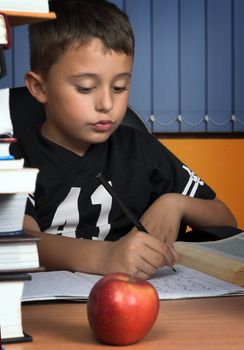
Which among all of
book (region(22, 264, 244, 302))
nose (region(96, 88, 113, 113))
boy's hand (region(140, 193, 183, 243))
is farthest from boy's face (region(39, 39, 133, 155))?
book (region(22, 264, 244, 302))

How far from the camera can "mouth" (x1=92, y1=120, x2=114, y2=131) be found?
1.54 m

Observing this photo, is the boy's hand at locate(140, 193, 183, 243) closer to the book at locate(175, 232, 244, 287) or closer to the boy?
the boy

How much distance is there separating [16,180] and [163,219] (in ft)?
2.74

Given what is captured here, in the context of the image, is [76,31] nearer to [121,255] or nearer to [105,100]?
[105,100]

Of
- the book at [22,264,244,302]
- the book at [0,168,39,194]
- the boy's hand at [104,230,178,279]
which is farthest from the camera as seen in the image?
the boy's hand at [104,230,178,279]

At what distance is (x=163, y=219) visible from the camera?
5.18 ft

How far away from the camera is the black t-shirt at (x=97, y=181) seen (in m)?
1.61

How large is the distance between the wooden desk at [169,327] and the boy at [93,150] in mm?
422

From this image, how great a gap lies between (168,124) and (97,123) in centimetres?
236

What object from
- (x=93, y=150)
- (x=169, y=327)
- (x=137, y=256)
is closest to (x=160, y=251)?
(x=137, y=256)

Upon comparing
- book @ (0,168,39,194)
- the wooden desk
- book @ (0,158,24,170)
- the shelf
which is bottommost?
the wooden desk

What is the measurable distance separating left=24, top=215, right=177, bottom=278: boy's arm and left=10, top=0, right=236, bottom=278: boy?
133mm

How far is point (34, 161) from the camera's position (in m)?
1.66

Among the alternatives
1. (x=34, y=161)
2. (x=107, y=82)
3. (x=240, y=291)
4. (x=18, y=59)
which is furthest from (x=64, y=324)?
(x=18, y=59)
